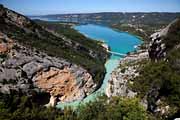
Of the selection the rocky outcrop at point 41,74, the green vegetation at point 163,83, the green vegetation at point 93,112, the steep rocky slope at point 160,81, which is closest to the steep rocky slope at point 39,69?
the rocky outcrop at point 41,74

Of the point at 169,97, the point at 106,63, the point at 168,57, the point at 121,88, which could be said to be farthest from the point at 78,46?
the point at 169,97

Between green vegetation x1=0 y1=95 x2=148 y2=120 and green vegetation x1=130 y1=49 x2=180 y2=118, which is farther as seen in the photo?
green vegetation x1=130 y1=49 x2=180 y2=118

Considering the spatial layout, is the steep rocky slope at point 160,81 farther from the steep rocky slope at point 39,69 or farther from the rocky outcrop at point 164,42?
the steep rocky slope at point 39,69

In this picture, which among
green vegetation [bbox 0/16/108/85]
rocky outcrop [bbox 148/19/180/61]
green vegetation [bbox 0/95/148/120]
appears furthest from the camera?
green vegetation [bbox 0/16/108/85]

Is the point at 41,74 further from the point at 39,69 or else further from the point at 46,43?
the point at 46,43

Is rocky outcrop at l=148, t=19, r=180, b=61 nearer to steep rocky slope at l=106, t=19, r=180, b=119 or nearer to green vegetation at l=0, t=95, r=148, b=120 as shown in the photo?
steep rocky slope at l=106, t=19, r=180, b=119

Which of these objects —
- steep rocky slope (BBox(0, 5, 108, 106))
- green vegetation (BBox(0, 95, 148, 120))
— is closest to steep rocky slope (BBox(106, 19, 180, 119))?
green vegetation (BBox(0, 95, 148, 120))

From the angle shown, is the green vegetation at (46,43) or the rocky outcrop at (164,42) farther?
the green vegetation at (46,43)

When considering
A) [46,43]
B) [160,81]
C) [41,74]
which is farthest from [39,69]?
[160,81]
